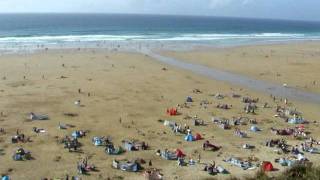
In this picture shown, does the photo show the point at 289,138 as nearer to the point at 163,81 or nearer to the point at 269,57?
the point at 163,81

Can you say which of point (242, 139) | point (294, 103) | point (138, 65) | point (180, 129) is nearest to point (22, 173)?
point (180, 129)

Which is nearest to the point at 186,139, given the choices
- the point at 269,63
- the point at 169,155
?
the point at 169,155

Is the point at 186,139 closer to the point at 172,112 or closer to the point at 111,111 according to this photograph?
the point at 172,112

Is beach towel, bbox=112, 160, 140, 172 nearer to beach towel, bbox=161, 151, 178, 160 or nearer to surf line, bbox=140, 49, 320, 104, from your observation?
beach towel, bbox=161, 151, 178, 160

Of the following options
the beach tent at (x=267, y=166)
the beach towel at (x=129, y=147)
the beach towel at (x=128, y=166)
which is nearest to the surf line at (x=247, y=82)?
the beach tent at (x=267, y=166)

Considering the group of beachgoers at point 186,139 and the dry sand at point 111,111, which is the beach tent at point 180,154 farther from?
the dry sand at point 111,111

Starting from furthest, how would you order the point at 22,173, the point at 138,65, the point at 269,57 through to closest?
the point at 269,57
the point at 138,65
the point at 22,173
